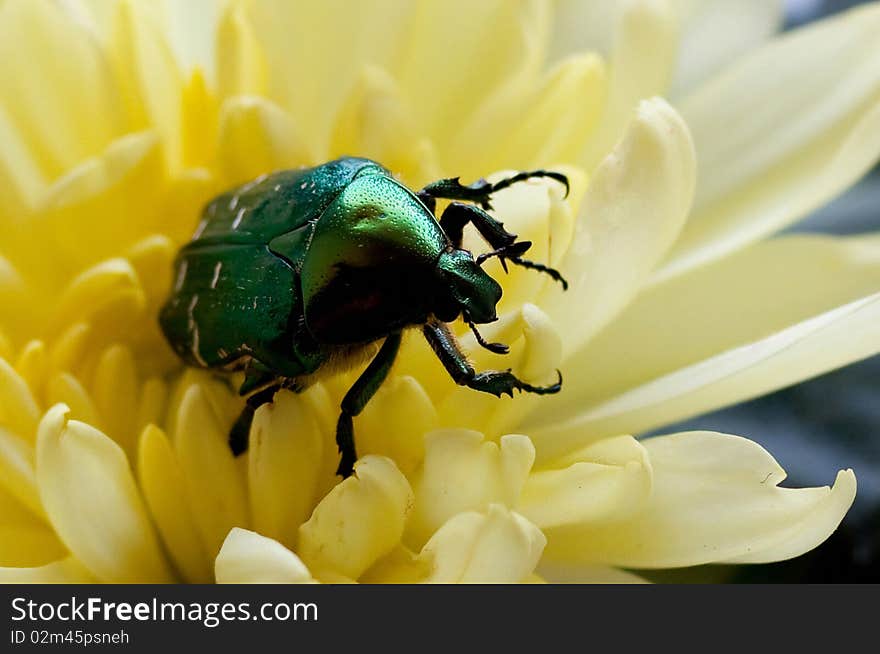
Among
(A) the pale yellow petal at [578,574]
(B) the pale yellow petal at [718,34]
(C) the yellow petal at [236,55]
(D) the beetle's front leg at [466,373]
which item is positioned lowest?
(A) the pale yellow petal at [578,574]

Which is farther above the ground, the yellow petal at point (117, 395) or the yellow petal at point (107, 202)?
the yellow petal at point (107, 202)

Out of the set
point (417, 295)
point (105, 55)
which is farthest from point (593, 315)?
point (105, 55)

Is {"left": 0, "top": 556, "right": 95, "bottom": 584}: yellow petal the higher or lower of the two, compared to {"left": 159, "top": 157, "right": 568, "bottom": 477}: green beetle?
lower

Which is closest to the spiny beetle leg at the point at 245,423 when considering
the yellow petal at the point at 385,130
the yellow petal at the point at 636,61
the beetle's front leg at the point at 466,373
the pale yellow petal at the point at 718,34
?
the beetle's front leg at the point at 466,373

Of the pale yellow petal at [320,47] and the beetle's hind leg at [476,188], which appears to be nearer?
the beetle's hind leg at [476,188]

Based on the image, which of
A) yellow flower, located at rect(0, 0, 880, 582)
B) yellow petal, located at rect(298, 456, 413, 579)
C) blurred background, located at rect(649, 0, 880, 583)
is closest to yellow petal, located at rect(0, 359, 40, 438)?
yellow flower, located at rect(0, 0, 880, 582)

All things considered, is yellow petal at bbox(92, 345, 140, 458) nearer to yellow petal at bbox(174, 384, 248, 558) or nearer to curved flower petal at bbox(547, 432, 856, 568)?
yellow petal at bbox(174, 384, 248, 558)

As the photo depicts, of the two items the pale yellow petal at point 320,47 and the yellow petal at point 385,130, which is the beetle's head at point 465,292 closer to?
the yellow petal at point 385,130
